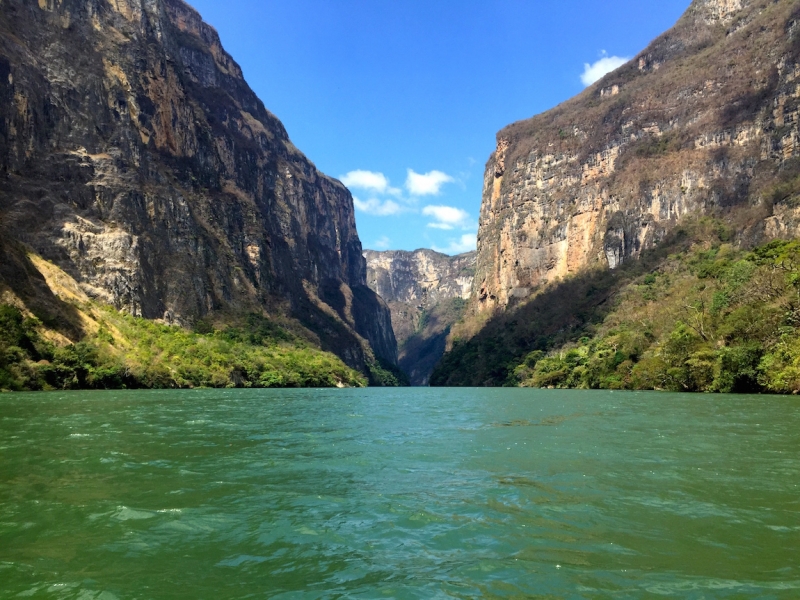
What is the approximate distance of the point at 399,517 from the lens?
10727 mm

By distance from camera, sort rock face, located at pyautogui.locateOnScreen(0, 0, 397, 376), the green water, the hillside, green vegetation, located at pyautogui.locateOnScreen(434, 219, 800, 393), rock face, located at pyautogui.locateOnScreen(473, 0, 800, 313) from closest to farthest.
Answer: the green water, green vegetation, located at pyautogui.locateOnScreen(434, 219, 800, 393), rock face, located at pyautogui.locateOnScreen(0, 0, 397, 376), rock face, located at pyautogui.locateOnScreen(473, 0, 800, 313), the hillside

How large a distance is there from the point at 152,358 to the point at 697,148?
155819mm

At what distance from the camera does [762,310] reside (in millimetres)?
50500

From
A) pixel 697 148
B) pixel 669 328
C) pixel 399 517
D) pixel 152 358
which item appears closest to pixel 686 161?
pixel 697 148

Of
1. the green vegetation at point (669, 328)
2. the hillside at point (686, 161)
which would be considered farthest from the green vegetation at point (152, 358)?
the hillside at point (686, 161)

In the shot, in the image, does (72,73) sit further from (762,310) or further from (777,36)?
(777,36)

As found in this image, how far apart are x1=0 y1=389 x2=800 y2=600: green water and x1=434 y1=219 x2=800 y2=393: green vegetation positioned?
31.3m

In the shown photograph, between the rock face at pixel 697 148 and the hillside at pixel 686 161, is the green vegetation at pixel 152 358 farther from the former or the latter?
the rock face at pixel 697 148

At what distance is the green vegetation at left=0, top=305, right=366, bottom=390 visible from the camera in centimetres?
5225

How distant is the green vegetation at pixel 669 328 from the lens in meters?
48.3

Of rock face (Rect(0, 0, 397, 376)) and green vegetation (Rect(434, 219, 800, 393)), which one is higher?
rock face (Rect(0, 0, 397, 376))

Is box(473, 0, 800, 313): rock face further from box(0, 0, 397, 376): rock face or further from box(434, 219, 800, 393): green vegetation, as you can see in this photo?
box(0, 0, 397, 376): rock face

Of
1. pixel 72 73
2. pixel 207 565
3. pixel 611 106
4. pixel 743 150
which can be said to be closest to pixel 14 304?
pixel 207 565

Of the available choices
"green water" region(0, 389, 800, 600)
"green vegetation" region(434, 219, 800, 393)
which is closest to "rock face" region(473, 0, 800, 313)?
"green vegetation" region(434, 219, 800, 393)
